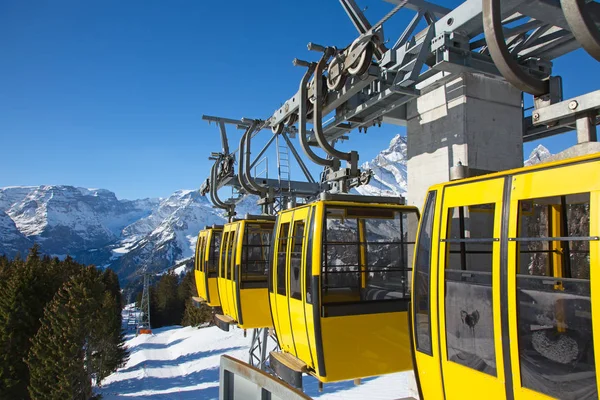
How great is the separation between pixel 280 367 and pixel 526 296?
3.31 meters

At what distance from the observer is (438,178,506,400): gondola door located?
2.77m

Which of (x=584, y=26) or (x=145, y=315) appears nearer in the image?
(x=584, y=26)

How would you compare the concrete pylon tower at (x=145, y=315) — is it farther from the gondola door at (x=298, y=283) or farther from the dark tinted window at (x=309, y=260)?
the dark tinted window at (x=309, y=260)

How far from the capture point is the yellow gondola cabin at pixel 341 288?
4.57m

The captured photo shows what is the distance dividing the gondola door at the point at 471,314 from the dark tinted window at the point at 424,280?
13cm

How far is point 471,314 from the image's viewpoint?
2.96 meters

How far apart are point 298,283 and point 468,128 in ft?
10.3

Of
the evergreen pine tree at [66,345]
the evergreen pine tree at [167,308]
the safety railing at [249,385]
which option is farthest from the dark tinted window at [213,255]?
the evergreen pine tree at [167,308]

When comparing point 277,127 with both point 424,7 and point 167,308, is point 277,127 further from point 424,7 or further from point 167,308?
point 167,308

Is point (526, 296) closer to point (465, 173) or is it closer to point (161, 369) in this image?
point (465, 173)

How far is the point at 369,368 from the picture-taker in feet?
15.5

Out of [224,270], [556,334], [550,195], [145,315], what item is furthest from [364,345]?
[145,315]

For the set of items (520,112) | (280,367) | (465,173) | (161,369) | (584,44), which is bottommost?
(161,369)

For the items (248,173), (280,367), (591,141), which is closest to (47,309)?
(248,173)
